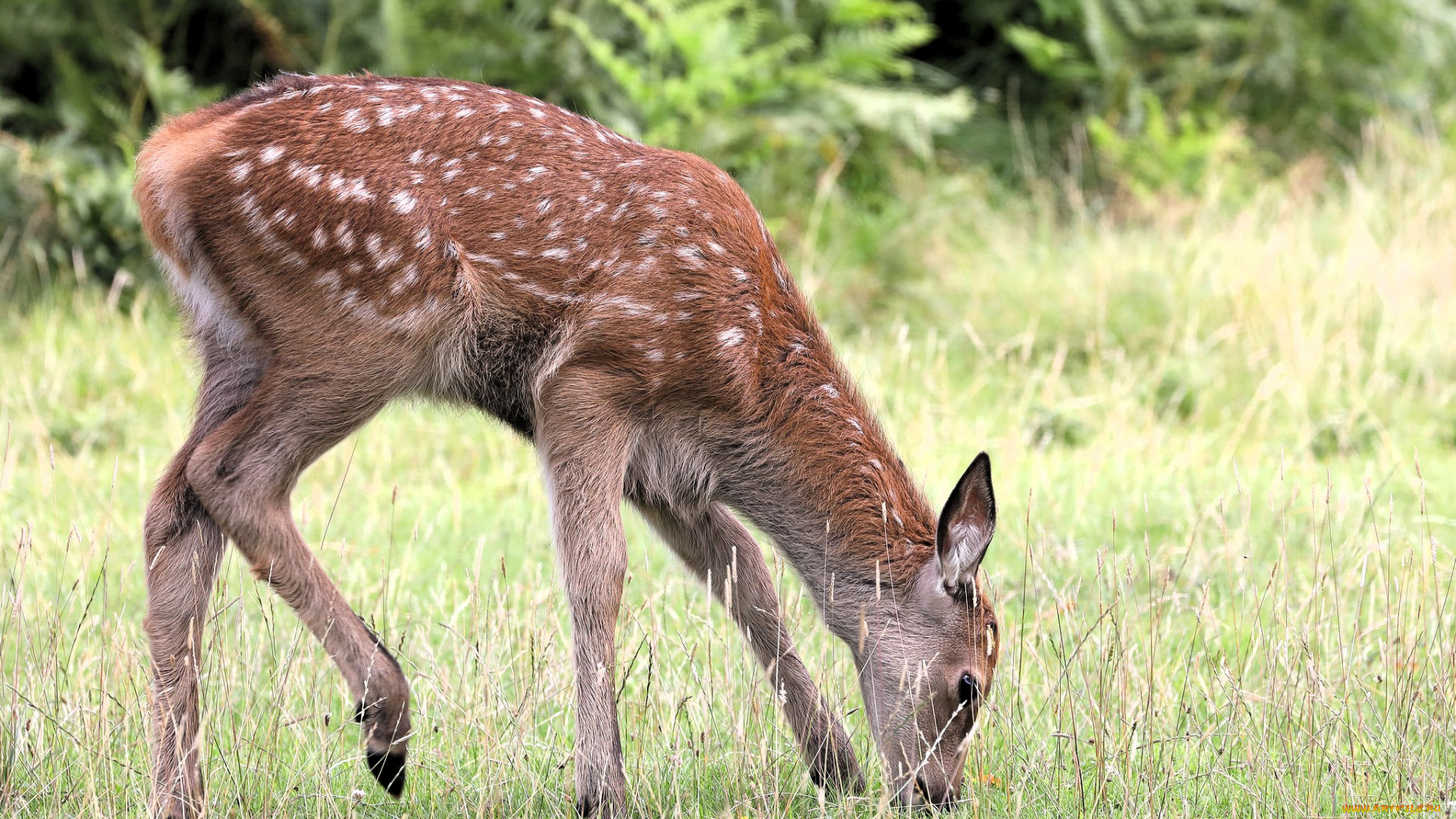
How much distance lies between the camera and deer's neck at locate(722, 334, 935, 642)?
14.8ft

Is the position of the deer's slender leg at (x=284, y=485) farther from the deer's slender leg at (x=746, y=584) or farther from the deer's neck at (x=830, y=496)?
the deer's neck at (x=830, y=496)

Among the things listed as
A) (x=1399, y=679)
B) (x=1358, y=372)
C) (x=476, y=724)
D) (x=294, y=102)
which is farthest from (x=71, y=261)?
(x=1399, y=679)

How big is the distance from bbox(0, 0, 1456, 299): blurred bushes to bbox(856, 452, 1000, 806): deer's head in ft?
19.4

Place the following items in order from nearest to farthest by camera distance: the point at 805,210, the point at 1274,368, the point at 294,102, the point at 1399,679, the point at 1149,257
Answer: the point at 1399,679 < the point at 294,102 < the point at 1274,368 < the point at 1149,257 < the point at 805,210

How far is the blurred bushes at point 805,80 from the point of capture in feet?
34.3

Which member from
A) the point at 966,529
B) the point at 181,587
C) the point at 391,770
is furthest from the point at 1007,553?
the point at 181,587

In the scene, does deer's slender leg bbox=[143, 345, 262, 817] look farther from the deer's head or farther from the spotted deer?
the deer's head

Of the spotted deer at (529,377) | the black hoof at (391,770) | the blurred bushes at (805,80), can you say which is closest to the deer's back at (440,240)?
the spotted deer at (529,377)

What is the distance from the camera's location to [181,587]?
4.32 metres

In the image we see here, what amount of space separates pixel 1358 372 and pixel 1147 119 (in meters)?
5.04

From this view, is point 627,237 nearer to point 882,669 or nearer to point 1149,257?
point 882,669

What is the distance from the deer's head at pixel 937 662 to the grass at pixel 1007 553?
0.13 metres

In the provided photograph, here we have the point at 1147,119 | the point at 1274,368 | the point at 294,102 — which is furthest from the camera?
the point at 1147,119

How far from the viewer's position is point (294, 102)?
4418 mm
